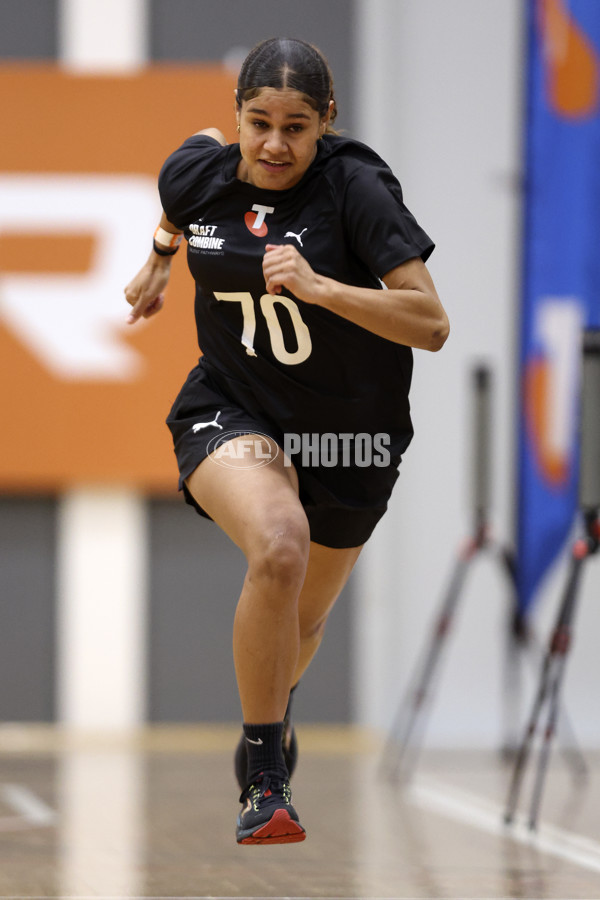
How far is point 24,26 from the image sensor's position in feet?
20.9

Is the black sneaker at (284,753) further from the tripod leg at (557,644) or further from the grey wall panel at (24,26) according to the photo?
the grey wall panel at (24,26)

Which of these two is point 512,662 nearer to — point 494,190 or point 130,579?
point 130,579

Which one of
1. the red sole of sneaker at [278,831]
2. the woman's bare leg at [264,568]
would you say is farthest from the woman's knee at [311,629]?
the red sole of sneaker at [278,831]

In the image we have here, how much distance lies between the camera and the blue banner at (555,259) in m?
6.05

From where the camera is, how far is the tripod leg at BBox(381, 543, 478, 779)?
536cm

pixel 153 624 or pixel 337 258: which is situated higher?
pixel 337 258

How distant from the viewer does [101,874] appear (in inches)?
138

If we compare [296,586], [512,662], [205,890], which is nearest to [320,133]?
[296,586]

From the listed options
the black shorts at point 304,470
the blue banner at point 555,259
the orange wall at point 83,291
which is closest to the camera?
the black shorts at point 304,470

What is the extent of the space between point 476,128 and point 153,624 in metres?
2.89

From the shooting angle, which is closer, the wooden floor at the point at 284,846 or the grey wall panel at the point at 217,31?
the wooden floor at the point at 284,846

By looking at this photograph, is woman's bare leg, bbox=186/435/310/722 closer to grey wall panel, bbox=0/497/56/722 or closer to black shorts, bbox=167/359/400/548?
black shorts, bbox=167/359/400/548

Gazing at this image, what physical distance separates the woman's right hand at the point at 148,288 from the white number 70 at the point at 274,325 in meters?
0.37

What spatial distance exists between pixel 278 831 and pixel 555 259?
421cm
